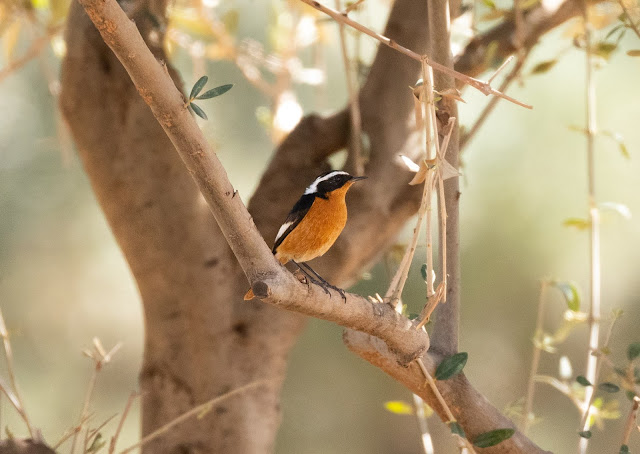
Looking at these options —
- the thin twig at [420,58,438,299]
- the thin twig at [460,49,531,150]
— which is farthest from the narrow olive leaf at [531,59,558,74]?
the thin twig at [420,58,438,299]

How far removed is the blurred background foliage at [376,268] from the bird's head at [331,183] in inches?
99.4

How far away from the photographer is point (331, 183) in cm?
291

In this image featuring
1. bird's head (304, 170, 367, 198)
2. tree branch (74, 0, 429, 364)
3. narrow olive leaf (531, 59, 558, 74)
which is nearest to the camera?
tree branch (74, 0, 429, 364)

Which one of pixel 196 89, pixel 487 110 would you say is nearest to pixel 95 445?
pixel 196 89

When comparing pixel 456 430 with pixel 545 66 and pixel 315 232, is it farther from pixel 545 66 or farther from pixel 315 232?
pixel 545 66

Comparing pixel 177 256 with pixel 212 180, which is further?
pixel 177 256

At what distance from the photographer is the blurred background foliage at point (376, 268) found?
569 cm

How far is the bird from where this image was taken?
9.14ft

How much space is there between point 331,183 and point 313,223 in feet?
0.72

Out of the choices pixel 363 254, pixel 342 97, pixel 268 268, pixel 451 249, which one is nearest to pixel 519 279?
pixel 342 97

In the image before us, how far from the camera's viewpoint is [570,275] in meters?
5.66

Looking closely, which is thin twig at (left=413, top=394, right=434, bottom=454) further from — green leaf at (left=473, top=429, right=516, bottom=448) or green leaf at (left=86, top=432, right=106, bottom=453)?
green leaf at (left=86, top=432, right=106, bottom=453)

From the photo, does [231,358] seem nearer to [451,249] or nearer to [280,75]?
[451,249]

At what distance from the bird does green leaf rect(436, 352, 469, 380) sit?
807 mm
